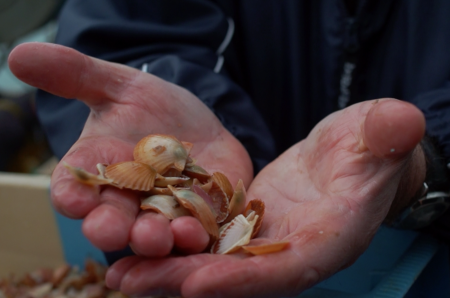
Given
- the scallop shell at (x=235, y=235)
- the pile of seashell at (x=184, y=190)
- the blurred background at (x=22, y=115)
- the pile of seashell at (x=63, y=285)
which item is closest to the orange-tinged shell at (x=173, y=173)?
the pile of seashell at (x=184, y=190)

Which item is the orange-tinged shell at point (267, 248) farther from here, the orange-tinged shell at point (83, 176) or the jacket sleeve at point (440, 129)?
the jacket sleeve at point (440, 129)

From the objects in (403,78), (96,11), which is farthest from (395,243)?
(96,11)

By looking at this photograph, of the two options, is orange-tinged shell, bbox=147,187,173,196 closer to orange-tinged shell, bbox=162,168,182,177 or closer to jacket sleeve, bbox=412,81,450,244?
orange-tinged shell, bbox=162,168,182,177

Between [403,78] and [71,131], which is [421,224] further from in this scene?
[71,131]

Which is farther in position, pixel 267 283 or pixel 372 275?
pixel 372 275

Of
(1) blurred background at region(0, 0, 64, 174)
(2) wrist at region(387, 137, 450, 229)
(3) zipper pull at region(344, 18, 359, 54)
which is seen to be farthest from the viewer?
(1) blurred background at region(0, 0, 64, 174)

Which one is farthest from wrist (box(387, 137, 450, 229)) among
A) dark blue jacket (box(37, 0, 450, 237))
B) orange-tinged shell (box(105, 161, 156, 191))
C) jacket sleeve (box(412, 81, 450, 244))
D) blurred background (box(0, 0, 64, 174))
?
blurred background (box(0, 0, 64, 174))
